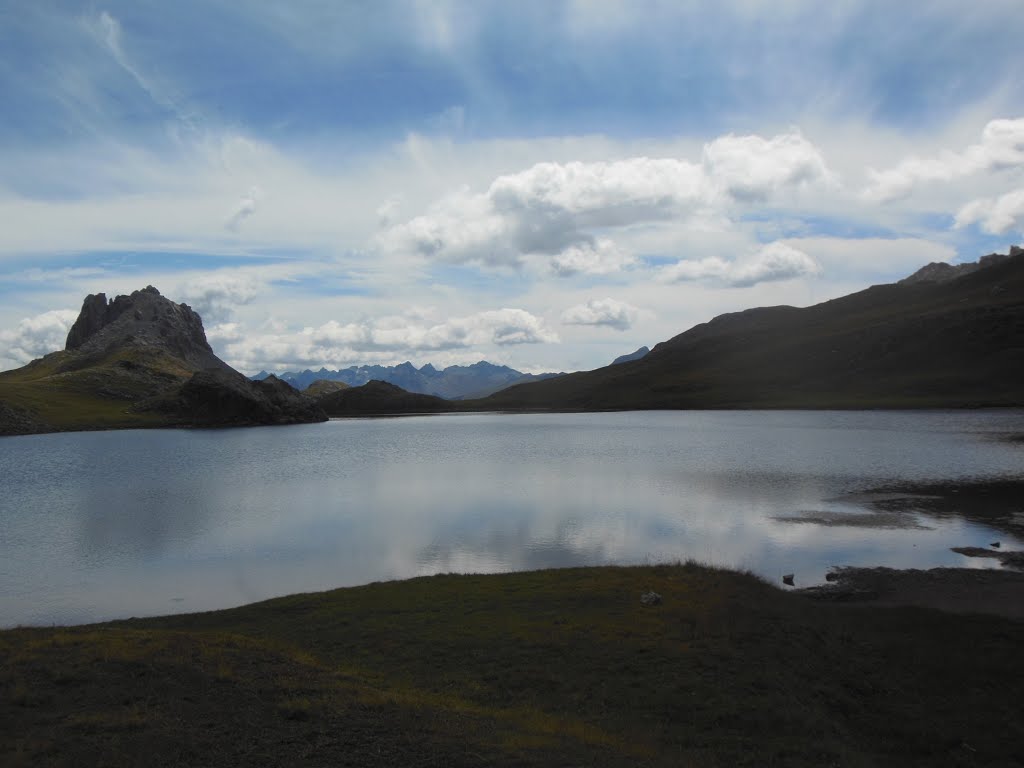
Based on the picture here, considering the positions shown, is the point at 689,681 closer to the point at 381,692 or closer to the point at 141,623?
the point at 381,692

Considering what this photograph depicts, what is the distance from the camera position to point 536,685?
66.0ft

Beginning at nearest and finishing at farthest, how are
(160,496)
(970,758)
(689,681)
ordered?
(970,758), (689,681), (160,496)

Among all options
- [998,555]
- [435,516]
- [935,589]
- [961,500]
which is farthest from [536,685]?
[961,500]

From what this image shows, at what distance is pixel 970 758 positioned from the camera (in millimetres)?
16125

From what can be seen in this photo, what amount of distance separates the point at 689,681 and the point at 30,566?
42.4 m

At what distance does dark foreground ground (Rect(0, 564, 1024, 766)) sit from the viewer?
579 inches

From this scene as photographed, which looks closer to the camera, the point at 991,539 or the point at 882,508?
the point at 991,539

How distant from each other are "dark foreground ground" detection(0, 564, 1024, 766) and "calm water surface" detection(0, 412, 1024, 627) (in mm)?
9370

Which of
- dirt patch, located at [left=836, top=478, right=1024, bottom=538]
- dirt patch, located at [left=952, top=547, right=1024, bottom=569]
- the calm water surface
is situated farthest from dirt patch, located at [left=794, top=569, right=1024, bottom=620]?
dirt patch, located at [left=836, top=478, right=1024, bottom=538]

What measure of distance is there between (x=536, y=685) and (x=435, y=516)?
35143 mm

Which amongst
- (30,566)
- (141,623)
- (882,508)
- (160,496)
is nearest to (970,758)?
(141,623)

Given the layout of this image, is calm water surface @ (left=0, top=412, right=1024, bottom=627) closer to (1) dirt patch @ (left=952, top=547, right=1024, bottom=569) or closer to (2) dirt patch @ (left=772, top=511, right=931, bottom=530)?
(2) dirt patch @ (left=772, top=511, right=931, bottom=530)

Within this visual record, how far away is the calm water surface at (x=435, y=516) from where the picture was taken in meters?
37.7

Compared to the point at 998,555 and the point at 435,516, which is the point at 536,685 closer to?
the point at 998,555
